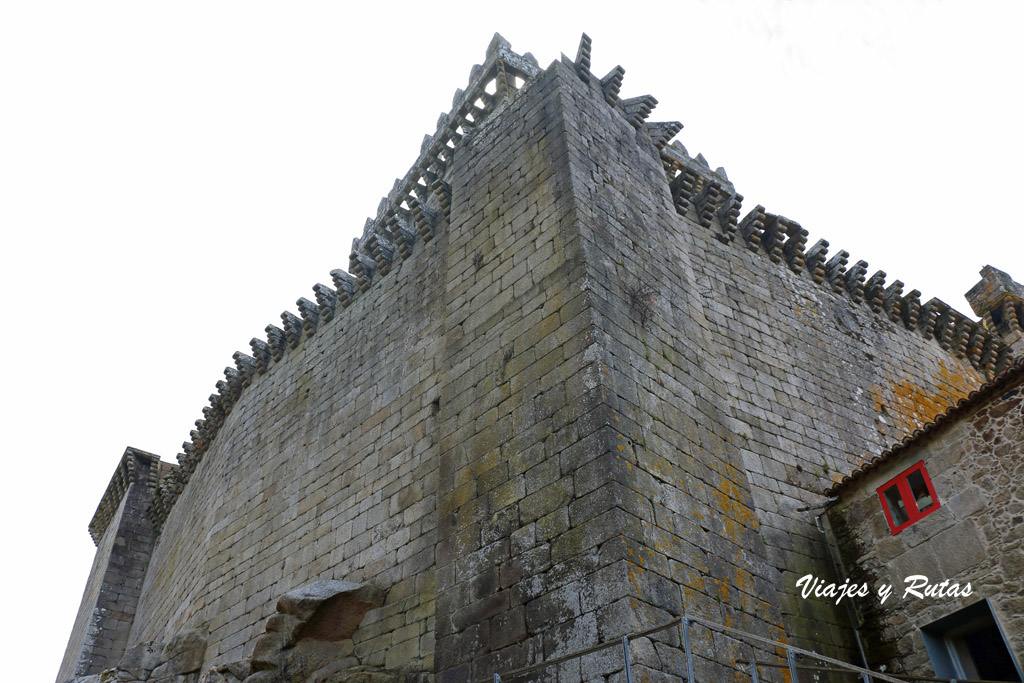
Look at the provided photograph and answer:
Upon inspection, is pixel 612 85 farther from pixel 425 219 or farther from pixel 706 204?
pixel 425 219

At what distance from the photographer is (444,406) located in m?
7.00

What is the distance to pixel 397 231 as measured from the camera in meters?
10.5

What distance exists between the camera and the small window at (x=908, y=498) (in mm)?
6312

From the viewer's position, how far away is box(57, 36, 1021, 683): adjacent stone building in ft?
17.4

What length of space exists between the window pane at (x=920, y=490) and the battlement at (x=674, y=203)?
4.03 metres

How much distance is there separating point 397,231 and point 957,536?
7119mm

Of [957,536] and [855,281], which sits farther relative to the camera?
[855,281]

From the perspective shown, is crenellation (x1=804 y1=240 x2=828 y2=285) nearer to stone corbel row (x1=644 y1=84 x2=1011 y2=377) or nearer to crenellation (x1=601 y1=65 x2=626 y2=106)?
stone corbel row (x1=644 y1=84 x2=1011 y2=377)

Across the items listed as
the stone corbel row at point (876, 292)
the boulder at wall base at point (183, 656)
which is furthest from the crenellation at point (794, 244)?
the boulder at wall base at point (183, 656)

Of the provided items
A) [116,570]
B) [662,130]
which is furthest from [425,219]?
[116,570]

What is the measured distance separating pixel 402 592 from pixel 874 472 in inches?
163

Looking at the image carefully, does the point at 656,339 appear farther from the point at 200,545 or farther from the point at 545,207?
the point at 200,545

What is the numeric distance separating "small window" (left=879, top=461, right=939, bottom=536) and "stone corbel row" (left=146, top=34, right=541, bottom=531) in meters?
5.67

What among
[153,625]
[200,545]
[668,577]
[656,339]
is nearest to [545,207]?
[656,339]
